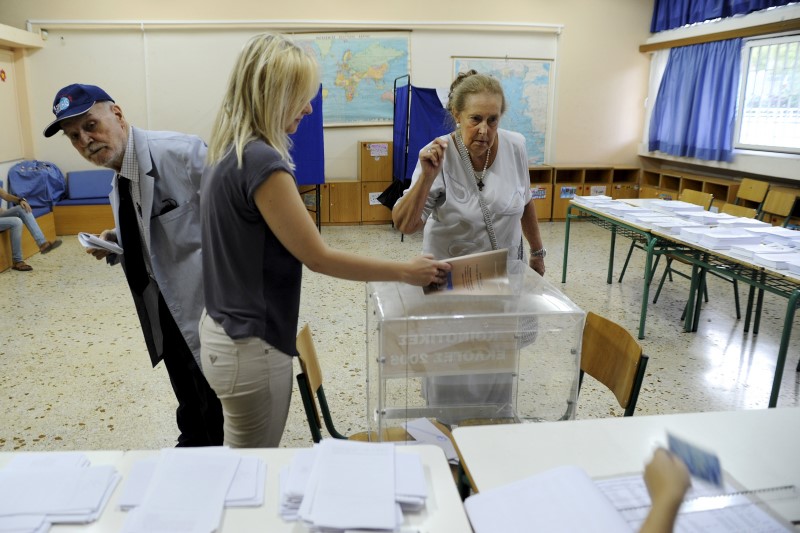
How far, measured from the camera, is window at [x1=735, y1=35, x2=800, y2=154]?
5.70m

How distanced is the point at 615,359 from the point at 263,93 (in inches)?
50.7

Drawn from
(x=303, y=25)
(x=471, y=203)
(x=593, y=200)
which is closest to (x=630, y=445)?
(x=471, y=203)

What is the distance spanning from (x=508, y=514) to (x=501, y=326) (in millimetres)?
616

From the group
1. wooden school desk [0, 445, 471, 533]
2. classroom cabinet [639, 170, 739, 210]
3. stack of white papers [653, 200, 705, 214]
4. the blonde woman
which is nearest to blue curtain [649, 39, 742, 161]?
classroom cabinet [639, 170, 739, 210]

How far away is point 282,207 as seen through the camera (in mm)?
1269

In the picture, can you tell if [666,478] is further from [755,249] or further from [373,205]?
[373,205]

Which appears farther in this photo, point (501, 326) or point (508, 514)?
point (501, 326)

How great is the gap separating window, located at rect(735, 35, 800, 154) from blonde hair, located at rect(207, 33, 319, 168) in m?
5.98

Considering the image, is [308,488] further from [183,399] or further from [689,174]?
[689,174]

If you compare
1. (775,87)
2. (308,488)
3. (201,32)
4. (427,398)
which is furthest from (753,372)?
(201,32)

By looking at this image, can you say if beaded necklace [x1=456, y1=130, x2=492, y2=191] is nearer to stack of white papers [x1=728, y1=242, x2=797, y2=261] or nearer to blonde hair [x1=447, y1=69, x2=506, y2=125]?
blonde hair [x1=447, y1=69, x2=506, y2=125]

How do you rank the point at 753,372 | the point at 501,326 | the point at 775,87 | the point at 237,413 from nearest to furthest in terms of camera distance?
the point at 237,413
the point at 501,326
the point at 753,372
the point at 775,87

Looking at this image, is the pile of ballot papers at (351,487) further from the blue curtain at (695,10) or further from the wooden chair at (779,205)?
the blue curtain at (695,10)

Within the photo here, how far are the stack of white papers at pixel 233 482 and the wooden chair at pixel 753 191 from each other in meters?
5.81
